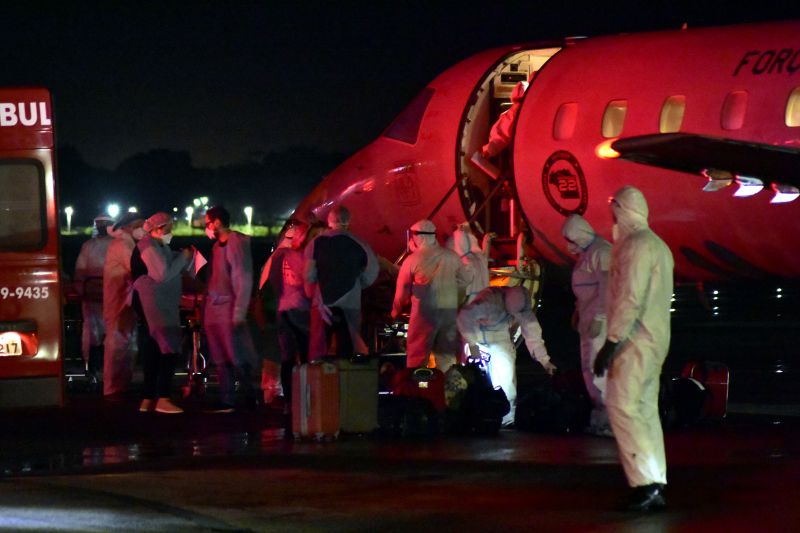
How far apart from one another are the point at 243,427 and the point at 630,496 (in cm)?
549

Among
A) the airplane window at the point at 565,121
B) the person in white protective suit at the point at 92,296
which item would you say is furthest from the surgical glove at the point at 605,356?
the airplane window at the point at 565,121

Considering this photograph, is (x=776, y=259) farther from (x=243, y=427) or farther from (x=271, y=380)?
(x=243, y=427)

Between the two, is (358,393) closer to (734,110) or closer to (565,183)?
(734,110)

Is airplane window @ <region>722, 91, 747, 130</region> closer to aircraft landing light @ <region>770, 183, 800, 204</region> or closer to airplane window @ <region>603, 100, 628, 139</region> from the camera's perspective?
airplane window @ <region>603, 100, 628, 139</region>

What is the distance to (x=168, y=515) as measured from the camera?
916cm

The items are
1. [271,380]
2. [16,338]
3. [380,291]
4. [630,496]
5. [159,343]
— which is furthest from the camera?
[380,291]

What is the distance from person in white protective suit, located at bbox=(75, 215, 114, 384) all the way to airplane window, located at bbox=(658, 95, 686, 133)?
612cm

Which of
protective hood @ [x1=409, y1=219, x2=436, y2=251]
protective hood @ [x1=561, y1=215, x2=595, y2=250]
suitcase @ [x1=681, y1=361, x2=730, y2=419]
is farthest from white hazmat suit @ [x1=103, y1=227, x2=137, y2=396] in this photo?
suitcase @ [x1=681, y1=361, x2=730, y2=419]

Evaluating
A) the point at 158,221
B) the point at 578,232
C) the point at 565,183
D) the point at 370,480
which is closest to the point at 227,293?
the point at 158,221

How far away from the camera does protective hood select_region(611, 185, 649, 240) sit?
9.25 m

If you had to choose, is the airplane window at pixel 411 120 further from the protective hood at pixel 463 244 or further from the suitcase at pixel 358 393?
the suitcase at pixel 358 393

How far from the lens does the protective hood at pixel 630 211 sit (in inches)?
364

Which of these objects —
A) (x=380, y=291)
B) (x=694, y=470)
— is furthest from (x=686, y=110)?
(x=694, y=470)

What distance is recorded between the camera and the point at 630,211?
9.25 meters
